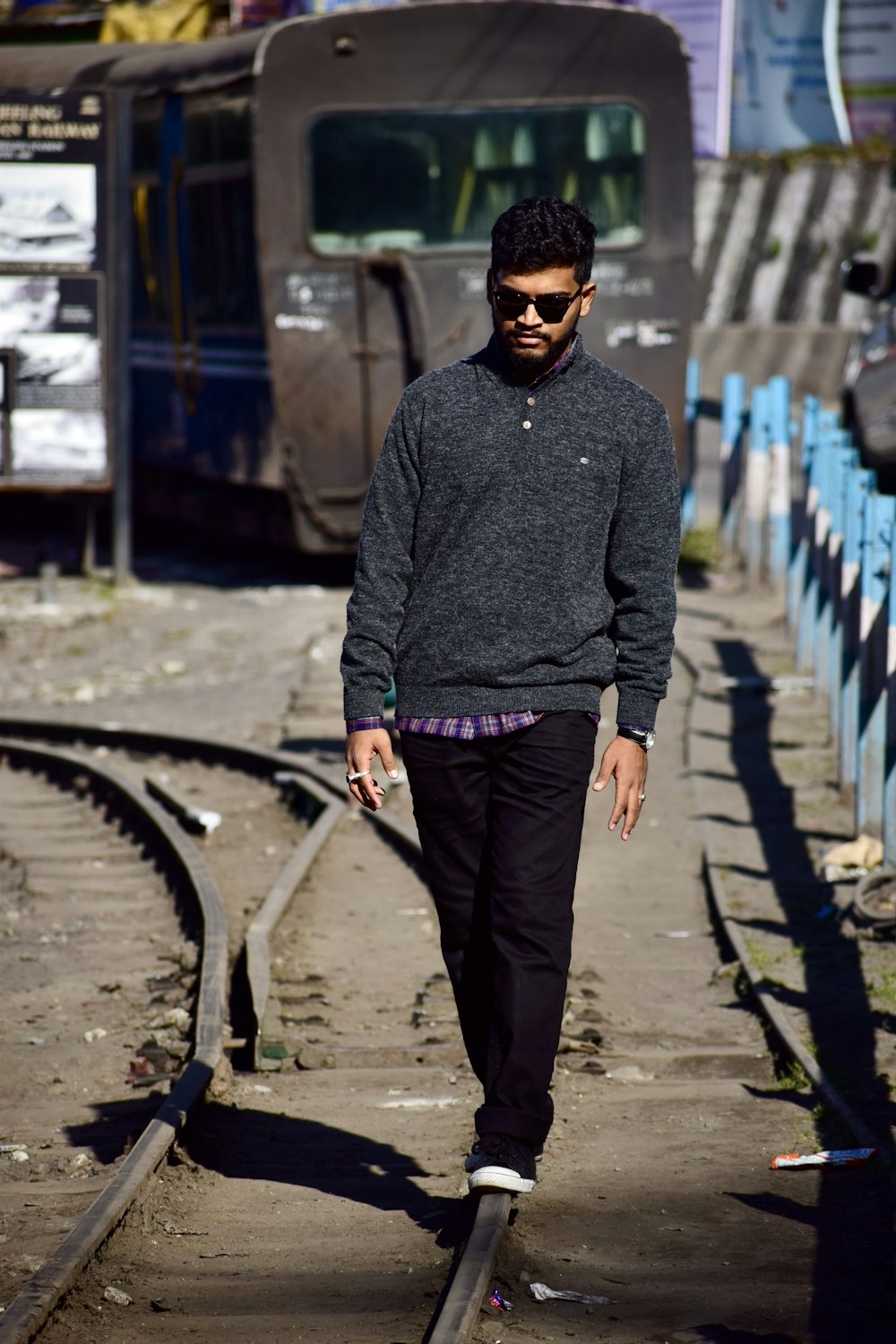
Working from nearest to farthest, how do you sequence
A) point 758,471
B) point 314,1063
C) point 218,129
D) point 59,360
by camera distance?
1. point 314,1063
2. point 758,471
3. point 218,129
4. point 59,360

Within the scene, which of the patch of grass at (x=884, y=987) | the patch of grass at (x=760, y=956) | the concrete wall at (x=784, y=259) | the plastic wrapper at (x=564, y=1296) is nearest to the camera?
the plastic wrapper at (x=564, y=1296)

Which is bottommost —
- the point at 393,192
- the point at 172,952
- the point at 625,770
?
the point at 172,952

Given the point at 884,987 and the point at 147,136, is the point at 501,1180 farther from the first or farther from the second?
the point at 147,136

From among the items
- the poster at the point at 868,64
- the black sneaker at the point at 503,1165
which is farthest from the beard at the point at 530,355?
the poster at the point at 868,64

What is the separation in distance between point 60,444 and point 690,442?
452 cm

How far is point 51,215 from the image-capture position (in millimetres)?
14250

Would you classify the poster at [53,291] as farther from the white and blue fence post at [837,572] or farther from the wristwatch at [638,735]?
the wristwatch at [638,735]

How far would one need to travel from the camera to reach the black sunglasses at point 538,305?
154 inches

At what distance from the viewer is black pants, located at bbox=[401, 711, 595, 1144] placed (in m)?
3.98

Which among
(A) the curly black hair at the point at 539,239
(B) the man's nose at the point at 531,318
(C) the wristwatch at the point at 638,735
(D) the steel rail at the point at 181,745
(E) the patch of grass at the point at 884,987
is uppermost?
(A) the curly black hair at the point at 539,239

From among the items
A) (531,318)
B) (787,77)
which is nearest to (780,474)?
(531,318)

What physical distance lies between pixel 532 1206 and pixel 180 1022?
2.07 metres

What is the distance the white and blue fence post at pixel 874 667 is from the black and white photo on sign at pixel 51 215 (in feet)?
26.1

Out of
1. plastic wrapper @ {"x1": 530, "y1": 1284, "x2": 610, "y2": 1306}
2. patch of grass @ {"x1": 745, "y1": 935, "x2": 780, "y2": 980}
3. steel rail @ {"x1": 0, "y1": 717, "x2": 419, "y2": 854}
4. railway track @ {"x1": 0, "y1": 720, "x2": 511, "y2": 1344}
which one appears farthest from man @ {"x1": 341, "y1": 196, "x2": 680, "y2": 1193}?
steel rail @ {"x1": 0, "y1": 717, "x2": 419, "y2": 854}
